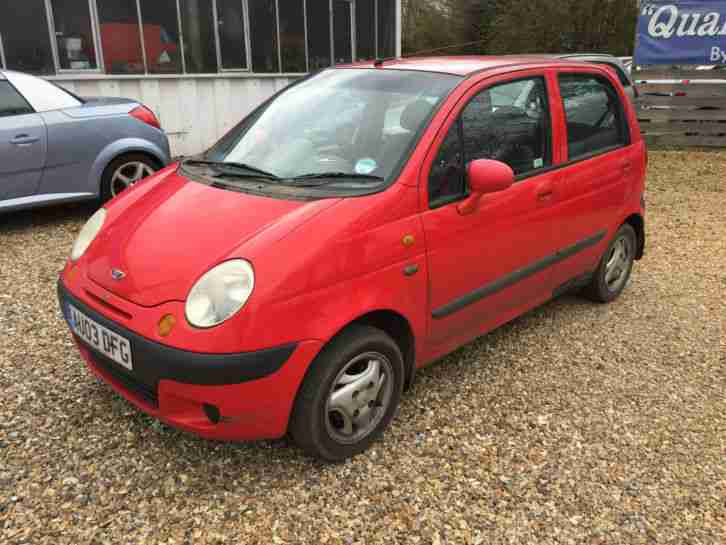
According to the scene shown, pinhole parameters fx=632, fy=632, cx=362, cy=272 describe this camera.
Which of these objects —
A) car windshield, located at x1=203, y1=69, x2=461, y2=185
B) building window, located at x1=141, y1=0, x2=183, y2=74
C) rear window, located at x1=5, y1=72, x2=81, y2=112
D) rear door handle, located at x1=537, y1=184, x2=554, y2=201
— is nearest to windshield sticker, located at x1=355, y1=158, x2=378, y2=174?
car windshield, located at x1=203, y1=69, x2=461, y2=185

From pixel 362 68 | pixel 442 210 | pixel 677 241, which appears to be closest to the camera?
pixel 442 210

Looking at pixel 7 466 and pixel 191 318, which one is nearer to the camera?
pixel 191 318

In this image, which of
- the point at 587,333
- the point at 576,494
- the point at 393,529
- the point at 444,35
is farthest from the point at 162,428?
the point at 444,35

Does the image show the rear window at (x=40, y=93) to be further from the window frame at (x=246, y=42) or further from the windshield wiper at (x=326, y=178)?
the window frame at (x=246, y=42)

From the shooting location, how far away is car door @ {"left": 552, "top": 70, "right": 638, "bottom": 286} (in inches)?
147

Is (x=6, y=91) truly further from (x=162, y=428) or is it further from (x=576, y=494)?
(x=576, y=494)

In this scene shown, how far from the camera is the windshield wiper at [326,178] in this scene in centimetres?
278

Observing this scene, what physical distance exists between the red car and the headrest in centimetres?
1

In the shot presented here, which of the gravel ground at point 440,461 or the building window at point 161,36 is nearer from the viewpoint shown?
the gravel ground at point 440,461

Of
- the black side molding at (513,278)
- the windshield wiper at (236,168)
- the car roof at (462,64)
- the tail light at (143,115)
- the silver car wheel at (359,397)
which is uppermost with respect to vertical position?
the car roof at (462,64)

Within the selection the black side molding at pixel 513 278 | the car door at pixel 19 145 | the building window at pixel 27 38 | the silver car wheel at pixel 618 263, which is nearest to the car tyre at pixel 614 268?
the silver car wheel at pixel 618 263

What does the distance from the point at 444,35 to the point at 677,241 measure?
2476 centimetres

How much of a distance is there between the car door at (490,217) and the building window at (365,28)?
9665 mm

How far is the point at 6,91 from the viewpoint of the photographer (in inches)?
222
